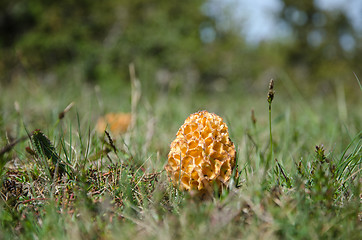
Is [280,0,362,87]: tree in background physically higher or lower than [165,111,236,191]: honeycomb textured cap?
higher

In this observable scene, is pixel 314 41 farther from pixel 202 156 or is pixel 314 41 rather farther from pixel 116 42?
pixel 202 156

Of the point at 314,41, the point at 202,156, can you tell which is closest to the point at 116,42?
the point at 202,156

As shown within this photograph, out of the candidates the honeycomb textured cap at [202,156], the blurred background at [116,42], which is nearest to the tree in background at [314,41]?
the blurred background at [116,42]

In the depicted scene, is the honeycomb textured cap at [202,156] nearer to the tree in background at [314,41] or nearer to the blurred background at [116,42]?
the blurred background at [116,42]

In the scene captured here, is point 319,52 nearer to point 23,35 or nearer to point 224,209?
point 23,35

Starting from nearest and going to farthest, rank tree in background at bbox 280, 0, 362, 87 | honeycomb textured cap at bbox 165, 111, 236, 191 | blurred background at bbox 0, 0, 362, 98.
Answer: honeycomb textured cap at bbox 165, 111, 236, 191 < blurred background at bbox 0, 0, 362, 98 < tree in background at bbox 280, 0, 362, 87

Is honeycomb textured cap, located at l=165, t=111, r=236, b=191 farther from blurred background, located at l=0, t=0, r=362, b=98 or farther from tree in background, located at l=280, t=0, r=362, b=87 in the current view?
tree in background, located at l=280, t=0, r=362, b=87

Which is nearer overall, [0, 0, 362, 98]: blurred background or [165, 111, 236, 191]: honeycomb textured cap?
[165, 111, 236, 191]: honeycomb textured cap

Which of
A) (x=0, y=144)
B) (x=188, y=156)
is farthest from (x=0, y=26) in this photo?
(x=188, y=156)

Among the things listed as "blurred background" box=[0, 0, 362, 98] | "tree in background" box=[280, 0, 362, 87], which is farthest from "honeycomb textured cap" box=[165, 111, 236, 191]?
"tree in background" box=[280, 0, 362, 87]
